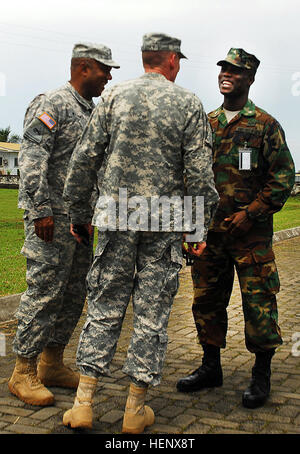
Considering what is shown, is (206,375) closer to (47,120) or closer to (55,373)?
(55,373)

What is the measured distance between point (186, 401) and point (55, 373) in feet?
3.05

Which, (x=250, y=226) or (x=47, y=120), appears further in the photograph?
(x=250, y=226)

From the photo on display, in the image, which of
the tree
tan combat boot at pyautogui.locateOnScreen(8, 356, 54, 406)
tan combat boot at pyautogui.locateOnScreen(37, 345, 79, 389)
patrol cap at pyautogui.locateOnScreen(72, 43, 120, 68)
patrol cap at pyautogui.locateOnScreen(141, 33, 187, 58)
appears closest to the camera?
patrol cap at pyautogui.locateOnScreen(141, 33, 187, 58)

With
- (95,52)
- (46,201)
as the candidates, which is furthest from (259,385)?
(95,52)

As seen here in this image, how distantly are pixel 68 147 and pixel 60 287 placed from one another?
3.03ft

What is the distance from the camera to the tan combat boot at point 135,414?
3.54m

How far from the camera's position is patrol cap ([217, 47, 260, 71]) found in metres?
4.27

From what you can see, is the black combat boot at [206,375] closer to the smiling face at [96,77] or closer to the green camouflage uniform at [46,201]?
the green camouflage uniform at [46,201]

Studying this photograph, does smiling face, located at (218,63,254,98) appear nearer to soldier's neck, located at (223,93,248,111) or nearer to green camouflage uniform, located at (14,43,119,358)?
soldier's neck, located at (223,93,248,111)

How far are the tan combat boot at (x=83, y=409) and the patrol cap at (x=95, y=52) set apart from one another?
6.59 ft

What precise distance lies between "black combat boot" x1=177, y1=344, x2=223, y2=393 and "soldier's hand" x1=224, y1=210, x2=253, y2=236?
2.84ft

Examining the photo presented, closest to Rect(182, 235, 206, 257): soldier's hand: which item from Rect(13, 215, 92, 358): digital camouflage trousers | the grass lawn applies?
Rect(13, 215, 92, 358): digital camouflage trousers

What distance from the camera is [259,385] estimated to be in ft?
13.8

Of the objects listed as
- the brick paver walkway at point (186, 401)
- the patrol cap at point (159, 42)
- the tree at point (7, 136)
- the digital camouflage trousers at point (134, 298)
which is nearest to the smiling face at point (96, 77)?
the patrol cap at point (159, 42)
